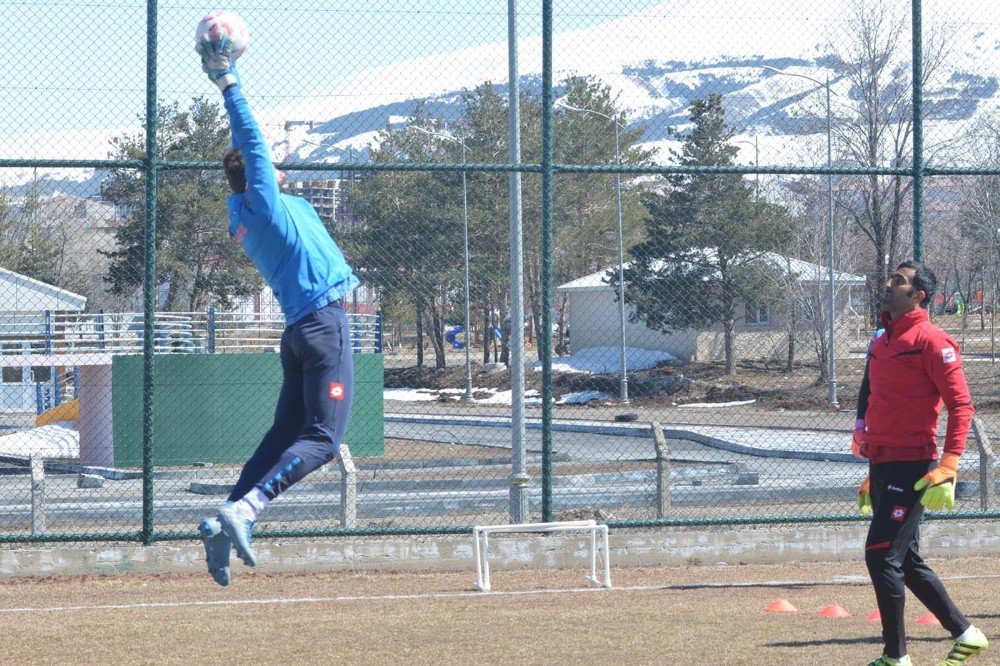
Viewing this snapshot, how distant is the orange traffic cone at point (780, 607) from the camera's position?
803cm

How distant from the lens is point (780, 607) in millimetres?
8070

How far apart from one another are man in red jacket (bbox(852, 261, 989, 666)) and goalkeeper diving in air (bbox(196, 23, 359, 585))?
2587mm

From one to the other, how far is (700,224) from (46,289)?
11.7 metres

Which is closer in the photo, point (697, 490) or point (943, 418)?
point (697, 490)

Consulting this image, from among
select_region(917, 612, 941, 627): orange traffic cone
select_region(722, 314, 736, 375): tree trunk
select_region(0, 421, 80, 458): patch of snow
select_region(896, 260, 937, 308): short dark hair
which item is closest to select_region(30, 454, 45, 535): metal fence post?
select_region(917, 612, 941, 627): orange traffic cone

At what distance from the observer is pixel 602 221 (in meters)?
27.0

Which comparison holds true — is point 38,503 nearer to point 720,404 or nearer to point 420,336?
point 420,336

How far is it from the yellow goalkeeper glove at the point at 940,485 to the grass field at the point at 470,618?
→ 3.34 feet

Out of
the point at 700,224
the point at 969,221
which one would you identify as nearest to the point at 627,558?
the point at 700,224

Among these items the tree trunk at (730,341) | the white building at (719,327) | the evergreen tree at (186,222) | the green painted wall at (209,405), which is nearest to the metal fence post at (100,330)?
the green painted wall at (209,405)

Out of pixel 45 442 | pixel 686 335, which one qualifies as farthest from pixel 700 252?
pixel 45 442

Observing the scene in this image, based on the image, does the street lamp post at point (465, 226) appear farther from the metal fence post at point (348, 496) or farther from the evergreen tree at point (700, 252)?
the metal fence post at point (348, 496)

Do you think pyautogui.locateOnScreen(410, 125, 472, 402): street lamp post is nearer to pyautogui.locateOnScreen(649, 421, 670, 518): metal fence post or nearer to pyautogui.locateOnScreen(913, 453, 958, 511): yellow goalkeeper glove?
pyautogui.locateOnScreen(649, 421, 670, 518): metal fence post

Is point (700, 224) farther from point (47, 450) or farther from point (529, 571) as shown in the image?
point (529, 571)
